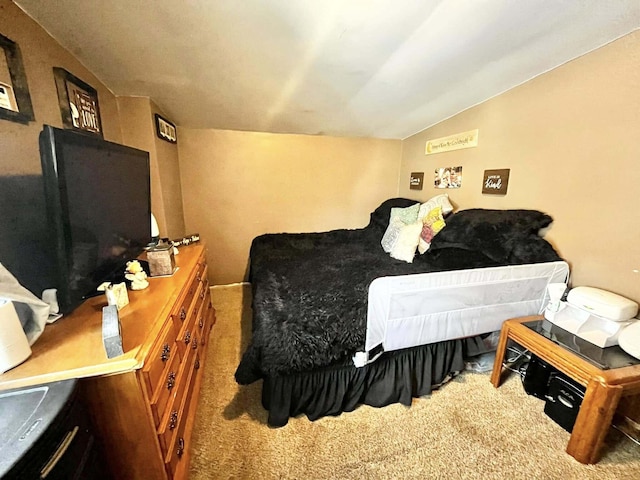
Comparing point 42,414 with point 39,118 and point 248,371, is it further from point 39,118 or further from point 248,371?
point 39,118

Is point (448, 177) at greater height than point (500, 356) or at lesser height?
greater

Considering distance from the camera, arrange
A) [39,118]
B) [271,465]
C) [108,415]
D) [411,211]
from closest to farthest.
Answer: [108,415], [39,118], [271,465], [411,211]

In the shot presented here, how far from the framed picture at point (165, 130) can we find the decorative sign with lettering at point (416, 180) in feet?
8.54

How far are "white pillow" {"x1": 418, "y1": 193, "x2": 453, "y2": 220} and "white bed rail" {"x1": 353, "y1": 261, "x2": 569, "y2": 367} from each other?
39.6 inches

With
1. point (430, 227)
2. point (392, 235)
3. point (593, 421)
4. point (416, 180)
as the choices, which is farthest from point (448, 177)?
point (593, 421)

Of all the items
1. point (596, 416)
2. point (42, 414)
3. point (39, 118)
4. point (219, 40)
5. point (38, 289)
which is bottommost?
point (596, 416)

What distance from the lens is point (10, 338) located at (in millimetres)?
771

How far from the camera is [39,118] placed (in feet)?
3.78

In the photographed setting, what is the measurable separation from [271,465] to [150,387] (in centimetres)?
74

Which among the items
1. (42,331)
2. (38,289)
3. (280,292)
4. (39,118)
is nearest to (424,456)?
(280,292)

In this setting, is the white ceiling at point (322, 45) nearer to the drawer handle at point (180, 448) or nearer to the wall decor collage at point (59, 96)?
the wall decor collage at point (59, 96)

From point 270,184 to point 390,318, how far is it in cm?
224

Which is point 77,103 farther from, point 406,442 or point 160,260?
point 406,442

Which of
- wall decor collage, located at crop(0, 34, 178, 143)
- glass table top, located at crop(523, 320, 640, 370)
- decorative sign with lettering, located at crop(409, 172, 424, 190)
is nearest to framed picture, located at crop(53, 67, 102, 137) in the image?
wall decor collage, located at crop(0, 34, 178, 143)
